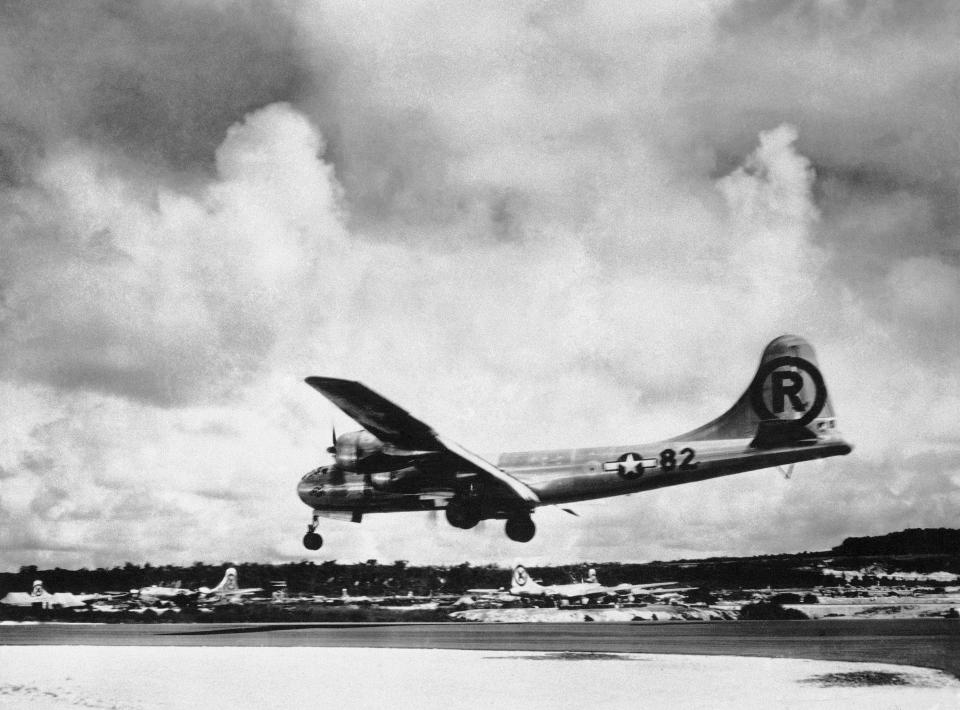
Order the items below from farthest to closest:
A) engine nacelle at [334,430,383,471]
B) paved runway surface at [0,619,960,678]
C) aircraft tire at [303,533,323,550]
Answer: aircraft tire at [303,533,323,550] → engine nacelle at [334,430,383,471] → paved runway surface at [0,619,960,678]

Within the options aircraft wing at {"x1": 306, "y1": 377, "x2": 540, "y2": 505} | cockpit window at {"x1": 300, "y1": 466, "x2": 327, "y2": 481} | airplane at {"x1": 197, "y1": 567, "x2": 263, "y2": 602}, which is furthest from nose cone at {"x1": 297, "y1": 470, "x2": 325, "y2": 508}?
airplane at {"x1": 197, "y1": 567, "x2": 263, "y2": 602}

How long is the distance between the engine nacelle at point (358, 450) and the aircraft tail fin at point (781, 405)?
27.8ft

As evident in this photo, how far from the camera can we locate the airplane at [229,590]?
50.9m

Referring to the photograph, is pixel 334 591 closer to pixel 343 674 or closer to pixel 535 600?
pixel 535 600

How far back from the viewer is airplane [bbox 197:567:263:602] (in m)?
50.9

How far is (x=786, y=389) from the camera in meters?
22.7

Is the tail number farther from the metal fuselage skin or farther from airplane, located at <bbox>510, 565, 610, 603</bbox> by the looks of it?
airplane, located at <bbox>510, 565, 610, 603</bbox>

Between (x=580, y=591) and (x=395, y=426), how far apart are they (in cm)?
2847

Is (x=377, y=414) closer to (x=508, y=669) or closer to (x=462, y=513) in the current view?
(x=462, y=513)

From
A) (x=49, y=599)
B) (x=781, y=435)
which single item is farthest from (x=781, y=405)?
(x=49, y=599)

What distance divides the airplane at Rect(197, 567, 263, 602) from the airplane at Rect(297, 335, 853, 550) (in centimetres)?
2939

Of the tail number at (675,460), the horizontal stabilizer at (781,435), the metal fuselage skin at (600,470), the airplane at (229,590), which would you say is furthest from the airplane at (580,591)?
the horizontal stabilizer at (781,435)

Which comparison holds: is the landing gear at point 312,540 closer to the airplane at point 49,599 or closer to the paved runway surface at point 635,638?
the paved runway surface at point 635,638

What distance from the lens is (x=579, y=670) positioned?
706 inches
